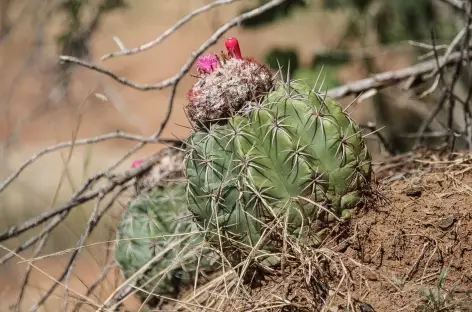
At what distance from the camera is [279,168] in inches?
77.4

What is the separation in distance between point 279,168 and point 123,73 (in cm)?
991

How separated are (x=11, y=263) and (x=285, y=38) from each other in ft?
25.1

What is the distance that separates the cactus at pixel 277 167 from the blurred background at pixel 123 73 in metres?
0.32

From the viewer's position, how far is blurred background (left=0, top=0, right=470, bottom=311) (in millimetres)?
4188

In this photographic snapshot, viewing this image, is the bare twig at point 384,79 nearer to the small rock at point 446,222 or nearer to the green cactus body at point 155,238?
the green cactus body at point 155,238

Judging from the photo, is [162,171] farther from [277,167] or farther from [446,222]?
[446,222]

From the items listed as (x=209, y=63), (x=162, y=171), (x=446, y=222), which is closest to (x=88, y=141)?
(x=162, y=171)

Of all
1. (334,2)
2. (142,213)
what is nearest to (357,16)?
(334,2)

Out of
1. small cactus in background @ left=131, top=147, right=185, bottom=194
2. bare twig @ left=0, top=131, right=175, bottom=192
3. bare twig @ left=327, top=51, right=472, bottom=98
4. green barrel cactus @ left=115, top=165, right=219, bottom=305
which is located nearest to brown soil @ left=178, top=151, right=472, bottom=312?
green barrel cactus @ left=115, top=165, right=219, bottom=305

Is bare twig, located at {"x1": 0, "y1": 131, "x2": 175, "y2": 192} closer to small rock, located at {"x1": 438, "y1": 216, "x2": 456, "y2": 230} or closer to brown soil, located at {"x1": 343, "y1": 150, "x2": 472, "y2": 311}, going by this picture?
brown soil, located at {"x1": 343, "y1": 150, "x2": 472, "y2": 311}

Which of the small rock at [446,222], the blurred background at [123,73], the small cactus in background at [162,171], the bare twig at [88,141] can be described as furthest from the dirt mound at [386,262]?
the bare twig at [88,141]

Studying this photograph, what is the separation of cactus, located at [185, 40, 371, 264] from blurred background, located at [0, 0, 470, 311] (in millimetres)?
324

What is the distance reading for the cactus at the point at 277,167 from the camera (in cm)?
195

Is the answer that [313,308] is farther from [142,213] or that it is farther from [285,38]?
[285,38]
